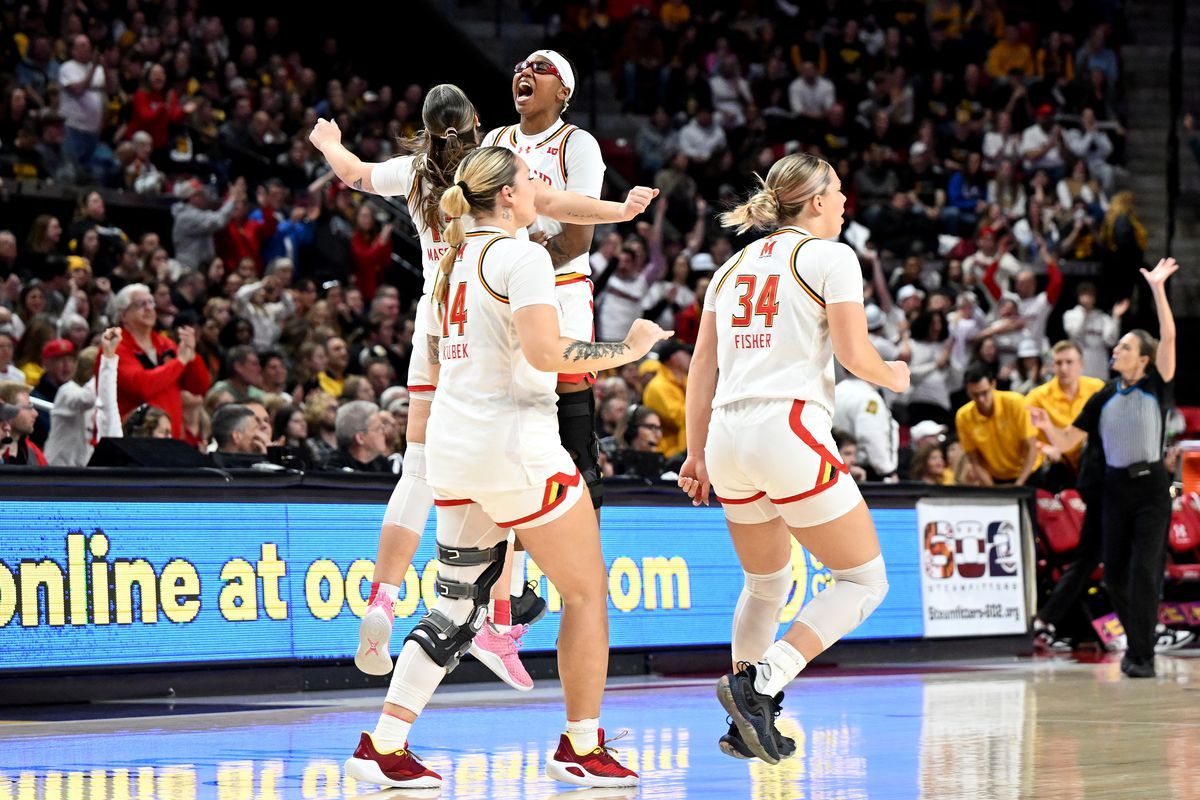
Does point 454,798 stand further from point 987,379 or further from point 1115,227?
point 1115,227

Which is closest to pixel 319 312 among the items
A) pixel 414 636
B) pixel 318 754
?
pixel 318 754

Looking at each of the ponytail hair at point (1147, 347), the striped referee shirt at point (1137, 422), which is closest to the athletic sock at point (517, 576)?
the striped referee shirt at point (1137, 422)

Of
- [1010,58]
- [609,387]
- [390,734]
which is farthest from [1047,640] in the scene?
[1010,58]

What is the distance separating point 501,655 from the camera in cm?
675

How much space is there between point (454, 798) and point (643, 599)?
5.42 meters

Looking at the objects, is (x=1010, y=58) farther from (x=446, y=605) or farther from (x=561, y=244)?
(x=446, y=605)

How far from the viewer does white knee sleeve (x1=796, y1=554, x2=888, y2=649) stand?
6.11m

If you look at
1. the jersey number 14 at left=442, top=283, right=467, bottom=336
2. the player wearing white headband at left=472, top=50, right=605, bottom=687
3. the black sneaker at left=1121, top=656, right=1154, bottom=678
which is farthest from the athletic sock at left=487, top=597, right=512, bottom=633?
the black sneaker at left=1121, top=656, right=1154, bottom=678

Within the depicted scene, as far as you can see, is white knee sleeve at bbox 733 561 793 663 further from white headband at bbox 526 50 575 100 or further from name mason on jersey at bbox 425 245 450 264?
white headband at bbox 526 50 575 100

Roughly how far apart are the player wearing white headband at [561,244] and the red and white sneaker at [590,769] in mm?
1039

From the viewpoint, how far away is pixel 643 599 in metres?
10.8

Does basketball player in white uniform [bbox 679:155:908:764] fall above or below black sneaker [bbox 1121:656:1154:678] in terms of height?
above

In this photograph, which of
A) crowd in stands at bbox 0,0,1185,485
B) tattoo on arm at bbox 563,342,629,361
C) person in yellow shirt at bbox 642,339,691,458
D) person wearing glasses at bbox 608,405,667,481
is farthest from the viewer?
person in yellow shirt at bbox 642,339,691,458

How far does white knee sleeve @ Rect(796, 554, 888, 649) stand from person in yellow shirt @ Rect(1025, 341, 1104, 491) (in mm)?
7819
